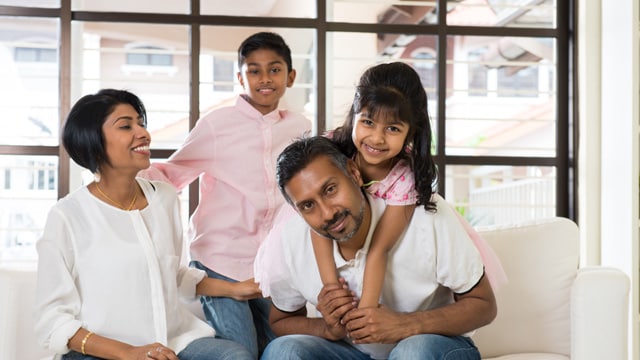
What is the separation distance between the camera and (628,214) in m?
3.09

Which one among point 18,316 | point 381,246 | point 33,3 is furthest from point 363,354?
point 33,3

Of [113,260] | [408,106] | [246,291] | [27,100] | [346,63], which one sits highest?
[346,63]

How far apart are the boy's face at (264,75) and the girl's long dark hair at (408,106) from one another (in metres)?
0.54

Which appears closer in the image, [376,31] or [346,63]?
[376,31]

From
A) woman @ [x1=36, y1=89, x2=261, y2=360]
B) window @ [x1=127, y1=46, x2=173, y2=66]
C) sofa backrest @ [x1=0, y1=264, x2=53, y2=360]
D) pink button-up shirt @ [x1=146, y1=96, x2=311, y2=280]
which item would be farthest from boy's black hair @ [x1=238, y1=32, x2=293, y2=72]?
window @ [x1=127, y1=46, x2=173, y2=66]

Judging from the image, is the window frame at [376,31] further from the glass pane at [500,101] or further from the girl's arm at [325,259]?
the girl's arm at [325,259]

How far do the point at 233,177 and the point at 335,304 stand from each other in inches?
28.6

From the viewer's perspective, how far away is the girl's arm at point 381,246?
1.90m

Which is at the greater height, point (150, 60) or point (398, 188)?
point (150, 60)

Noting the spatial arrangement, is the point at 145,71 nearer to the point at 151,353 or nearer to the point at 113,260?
the point at 113,260

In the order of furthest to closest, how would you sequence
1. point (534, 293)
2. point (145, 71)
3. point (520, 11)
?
point (145, 71)
point (520, 11)
point (534, 293)

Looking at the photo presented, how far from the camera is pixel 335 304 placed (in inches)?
74.8

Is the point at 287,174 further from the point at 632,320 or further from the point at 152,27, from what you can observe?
the point at 152,27

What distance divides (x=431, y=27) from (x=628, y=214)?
3.53ft
